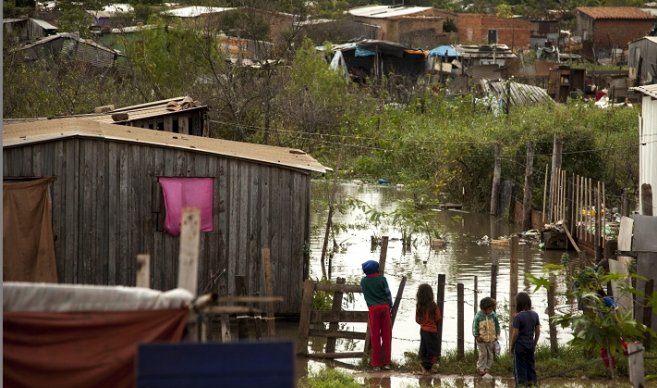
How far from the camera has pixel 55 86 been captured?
3008cm

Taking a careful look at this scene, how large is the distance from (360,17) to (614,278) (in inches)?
1926

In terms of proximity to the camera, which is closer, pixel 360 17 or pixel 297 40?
pixel 297 40

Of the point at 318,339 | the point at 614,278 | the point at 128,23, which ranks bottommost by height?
the point at 318,339

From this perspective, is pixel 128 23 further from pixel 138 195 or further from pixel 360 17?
pixel 138 195

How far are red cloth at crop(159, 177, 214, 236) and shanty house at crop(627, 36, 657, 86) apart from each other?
23245mm

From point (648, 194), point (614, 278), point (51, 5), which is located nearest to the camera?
point (614, 278)

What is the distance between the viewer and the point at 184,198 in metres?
15.1

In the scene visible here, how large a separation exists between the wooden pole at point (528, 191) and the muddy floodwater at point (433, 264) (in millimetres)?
387

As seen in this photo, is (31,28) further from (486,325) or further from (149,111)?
(486,325)

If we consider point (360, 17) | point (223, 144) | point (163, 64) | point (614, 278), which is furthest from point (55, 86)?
point (360, 17)

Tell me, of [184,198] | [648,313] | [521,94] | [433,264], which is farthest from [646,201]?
[521,94]

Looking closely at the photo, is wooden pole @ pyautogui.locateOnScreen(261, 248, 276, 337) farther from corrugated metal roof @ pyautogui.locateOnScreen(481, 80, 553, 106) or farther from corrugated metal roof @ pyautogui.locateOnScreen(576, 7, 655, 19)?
corrugated metal roof @ pyautogui.locateOnScreen(576, 7, 655, 19)

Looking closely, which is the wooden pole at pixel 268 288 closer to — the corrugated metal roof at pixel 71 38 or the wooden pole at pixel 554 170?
the wooden pole at pixel 554 170

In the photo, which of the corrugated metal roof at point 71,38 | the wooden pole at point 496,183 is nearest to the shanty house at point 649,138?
the wooden pole at point 496,183
